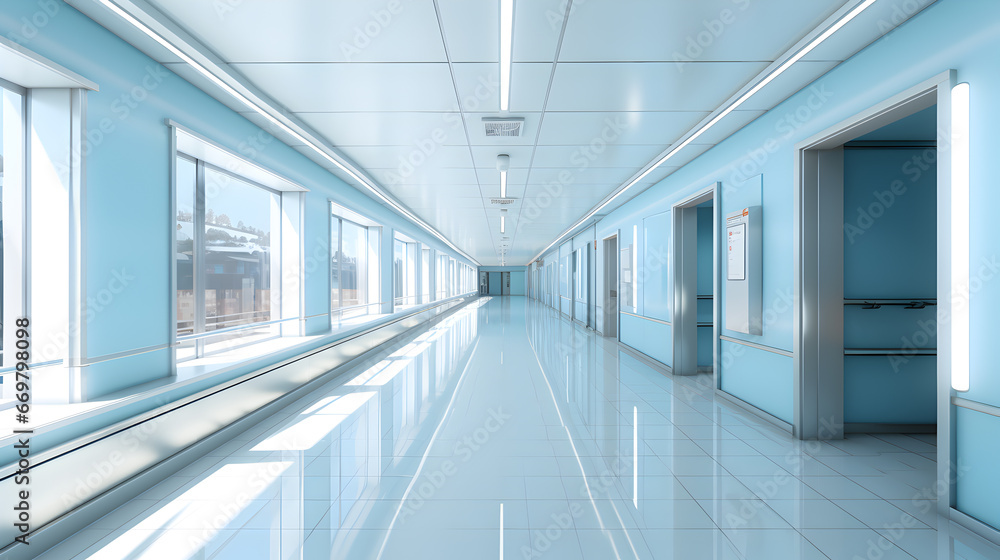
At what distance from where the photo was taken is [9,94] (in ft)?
9.27

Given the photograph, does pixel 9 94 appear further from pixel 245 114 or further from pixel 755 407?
pixel 755 407

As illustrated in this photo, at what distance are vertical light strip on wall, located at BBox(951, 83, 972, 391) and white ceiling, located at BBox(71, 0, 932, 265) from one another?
85 centimetres

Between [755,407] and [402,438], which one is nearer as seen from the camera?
[402,438]

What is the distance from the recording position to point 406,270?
584 inches

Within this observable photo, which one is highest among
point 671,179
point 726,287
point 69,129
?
point 671,179

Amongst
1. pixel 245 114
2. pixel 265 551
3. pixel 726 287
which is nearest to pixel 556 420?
pixel 726 287

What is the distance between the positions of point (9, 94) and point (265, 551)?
3.16 metres

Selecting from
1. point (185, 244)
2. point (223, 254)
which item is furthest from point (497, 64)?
point (223, 254)

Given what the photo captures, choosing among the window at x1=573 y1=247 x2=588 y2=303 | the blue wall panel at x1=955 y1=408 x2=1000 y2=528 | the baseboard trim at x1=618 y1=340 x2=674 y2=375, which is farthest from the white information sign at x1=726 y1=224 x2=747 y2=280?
the window at x1=573 y1=247 x2=588 y2=303

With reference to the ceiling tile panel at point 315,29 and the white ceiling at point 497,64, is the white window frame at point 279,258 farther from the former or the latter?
the ceiling tile panel at point 315,29

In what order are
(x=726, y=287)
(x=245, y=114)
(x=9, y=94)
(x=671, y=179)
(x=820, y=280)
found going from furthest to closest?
(x=671, y=179) → (x=726, y=287) → (x=245, y=114) → (x=820, y=280) → (x=9, y=94)

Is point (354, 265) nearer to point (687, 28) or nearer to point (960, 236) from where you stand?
point (687, 28)

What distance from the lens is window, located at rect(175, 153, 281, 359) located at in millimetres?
4590

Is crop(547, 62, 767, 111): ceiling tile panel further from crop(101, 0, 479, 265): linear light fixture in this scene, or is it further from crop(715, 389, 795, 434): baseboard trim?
crop(715, 389, 795, 434): baseboard trim
